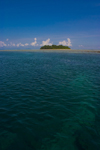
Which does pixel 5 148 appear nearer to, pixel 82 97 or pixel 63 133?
pixel 63 133

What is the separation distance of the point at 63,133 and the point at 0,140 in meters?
5.19

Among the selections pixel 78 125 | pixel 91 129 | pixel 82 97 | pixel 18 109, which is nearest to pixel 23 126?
pixel 18 109

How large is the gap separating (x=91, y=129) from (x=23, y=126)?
6.27 m

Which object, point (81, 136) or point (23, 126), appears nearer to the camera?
point (81, 136)

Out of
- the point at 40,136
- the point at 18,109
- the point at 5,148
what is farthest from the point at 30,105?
the point at 5,148

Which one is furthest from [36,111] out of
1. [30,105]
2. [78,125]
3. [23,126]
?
[78,125]

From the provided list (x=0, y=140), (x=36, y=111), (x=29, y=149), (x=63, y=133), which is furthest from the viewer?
(x=36, y=111)

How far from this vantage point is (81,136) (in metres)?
10.1

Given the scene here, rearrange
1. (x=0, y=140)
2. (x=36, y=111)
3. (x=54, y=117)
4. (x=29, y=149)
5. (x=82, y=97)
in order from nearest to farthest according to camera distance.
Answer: (x=29, y=149)
(x=0, y=140)
(x=54, y=117)
(x=36, y=111)
(x=82, y=97)

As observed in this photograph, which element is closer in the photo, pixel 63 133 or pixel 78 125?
pixel 63 133

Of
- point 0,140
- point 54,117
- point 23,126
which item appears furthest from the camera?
point 54,117

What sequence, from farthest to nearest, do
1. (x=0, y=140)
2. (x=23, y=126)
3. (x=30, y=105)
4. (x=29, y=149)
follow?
(x=30, y=105) < (x=23, y=126) < (x=0, y=140) < (x=29, y=149)

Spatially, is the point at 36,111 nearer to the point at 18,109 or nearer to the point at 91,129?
the point at 18,109

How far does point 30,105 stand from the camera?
15094mm
